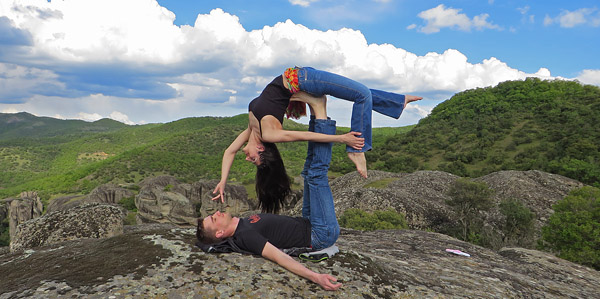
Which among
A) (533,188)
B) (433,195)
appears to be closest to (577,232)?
(433,195)

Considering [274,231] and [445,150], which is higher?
[274,231]

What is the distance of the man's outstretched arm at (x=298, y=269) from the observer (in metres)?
4.01

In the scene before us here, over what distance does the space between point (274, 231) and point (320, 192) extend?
0.91 metres

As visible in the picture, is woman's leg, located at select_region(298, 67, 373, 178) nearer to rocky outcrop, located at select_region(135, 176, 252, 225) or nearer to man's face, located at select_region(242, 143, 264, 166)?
man's face, located at select_region(242, 143, 264, 166)

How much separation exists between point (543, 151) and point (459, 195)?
42.0 meters

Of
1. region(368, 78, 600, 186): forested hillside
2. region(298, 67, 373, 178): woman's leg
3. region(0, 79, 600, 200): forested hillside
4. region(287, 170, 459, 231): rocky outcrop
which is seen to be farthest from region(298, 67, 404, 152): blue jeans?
region(0, 79, 600, 200): forested hillside

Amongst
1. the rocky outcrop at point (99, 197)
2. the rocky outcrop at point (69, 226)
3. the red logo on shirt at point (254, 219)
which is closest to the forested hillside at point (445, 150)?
the rocky outcrop at point (99, 197)

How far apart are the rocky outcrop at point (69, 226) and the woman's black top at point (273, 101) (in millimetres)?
6649

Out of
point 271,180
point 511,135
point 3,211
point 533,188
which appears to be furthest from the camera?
point 511,135

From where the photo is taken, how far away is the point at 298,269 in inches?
163

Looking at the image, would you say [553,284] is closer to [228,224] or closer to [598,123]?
[228,224]

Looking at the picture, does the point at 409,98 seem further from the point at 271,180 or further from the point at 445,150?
the point at 445,150

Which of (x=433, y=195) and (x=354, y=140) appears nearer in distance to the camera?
(x=354, y=140)

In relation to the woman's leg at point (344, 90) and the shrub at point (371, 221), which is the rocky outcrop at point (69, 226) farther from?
the shrub at point (371, 221)
